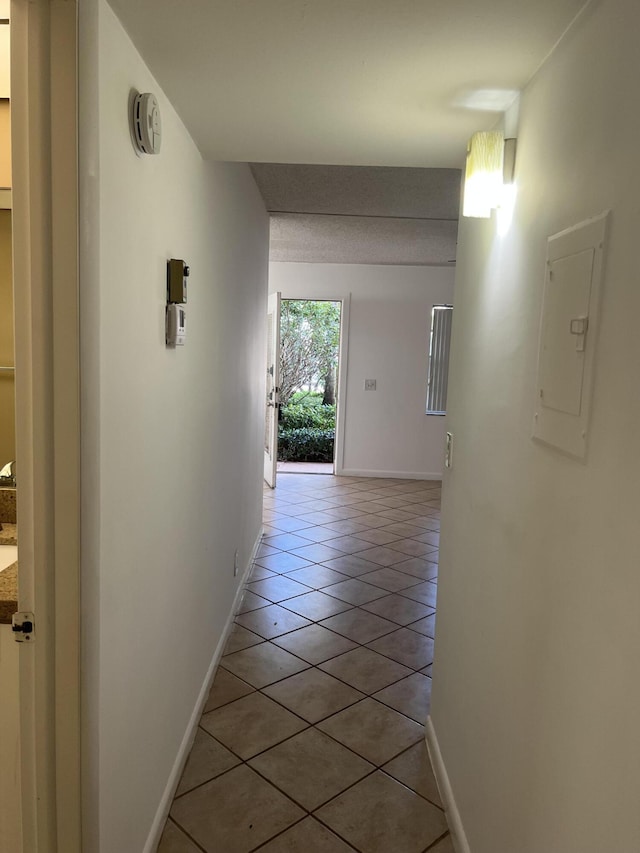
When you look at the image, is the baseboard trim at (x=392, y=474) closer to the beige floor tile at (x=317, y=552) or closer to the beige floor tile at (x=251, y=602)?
the beige floor tile at (x=317, y=552)

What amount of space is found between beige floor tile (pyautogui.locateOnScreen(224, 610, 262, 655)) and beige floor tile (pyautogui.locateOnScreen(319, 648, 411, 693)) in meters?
0.40

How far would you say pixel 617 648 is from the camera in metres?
0.94

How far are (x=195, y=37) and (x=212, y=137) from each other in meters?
0.67

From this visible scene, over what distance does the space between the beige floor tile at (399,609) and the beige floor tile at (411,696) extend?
2.00ft

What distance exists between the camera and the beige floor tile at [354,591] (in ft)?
12.3

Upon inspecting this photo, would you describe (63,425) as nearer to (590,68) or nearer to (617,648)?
→ (617,648)

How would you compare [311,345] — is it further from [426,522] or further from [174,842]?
[174,842]

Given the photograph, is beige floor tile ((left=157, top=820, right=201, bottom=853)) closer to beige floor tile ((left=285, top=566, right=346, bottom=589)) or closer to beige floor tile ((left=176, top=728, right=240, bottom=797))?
beige floor tile ((left=176, top=728, right=240, bottom=797))

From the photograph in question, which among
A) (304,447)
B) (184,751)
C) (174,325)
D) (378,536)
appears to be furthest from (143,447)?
(304,447)

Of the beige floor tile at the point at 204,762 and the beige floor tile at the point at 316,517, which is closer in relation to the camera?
the beige floor tile at the point at 204,762

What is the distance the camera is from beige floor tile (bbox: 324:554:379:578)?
4.19 meters

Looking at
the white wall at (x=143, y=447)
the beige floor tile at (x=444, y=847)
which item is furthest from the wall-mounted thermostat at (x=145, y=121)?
the beige floor tile at (x=444, y=847)

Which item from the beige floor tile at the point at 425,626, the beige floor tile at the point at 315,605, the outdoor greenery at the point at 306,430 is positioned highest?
the outdoor greenery at the point at 306,430

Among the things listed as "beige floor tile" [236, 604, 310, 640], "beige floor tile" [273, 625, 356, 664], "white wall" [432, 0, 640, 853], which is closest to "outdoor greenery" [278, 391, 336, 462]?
"beige floor tile" [236, 604, 310, 640]
